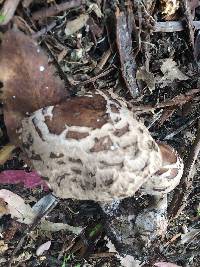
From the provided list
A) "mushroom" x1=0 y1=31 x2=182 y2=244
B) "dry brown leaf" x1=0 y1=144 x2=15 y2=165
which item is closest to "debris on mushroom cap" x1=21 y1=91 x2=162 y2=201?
"mushroom" x1=0 y1=31 x2=182 y2=244

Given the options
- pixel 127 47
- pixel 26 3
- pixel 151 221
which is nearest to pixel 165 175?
pixel 151 221

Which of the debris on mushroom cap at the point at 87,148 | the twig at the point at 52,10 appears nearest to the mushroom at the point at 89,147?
the debris on mushroom cap at the point at 87,148

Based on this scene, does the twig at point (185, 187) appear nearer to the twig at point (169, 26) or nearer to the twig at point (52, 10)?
the twig at point (169, 26)

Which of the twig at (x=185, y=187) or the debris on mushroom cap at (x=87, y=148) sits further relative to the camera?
the twig at (x=185, y=187)

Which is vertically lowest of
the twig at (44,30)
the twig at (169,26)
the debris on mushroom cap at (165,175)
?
the debris on mushroom cap at (165,175)

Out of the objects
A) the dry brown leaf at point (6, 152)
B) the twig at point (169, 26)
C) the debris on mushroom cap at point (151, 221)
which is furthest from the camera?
the debris on mushroom cap at point (151, 221)

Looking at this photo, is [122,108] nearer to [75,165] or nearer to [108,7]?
[75,165]

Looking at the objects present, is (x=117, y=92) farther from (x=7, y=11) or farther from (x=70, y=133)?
(x=7, y=11)
